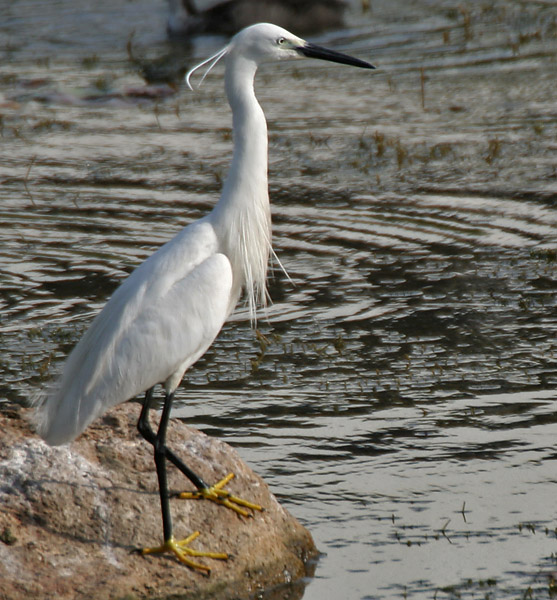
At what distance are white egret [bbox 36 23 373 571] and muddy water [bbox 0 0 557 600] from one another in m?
1.01

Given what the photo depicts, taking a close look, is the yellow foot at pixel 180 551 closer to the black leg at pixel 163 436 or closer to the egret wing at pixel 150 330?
the black leg at pixel 163 436

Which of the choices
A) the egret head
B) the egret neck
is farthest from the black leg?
the egret head

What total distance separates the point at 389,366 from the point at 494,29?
10578 mm

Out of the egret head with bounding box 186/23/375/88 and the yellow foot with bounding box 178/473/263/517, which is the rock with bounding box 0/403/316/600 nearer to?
the yellow foot with bounding box 178/473/263/517

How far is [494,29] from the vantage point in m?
16.3

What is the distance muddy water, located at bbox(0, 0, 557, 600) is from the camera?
537 cm

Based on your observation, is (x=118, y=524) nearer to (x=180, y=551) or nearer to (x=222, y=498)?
(x=180, y=551)

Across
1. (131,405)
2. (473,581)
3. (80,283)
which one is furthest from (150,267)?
(80,283)

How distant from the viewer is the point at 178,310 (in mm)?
4723

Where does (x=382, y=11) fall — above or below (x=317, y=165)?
above

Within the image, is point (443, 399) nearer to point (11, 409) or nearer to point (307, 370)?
point (307, 370)

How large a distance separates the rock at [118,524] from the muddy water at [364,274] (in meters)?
0.25

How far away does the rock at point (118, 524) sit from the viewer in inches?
172

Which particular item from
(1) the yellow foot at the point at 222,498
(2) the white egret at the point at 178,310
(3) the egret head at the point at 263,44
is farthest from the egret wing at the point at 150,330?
(3) the egret head at the point at 263,44
